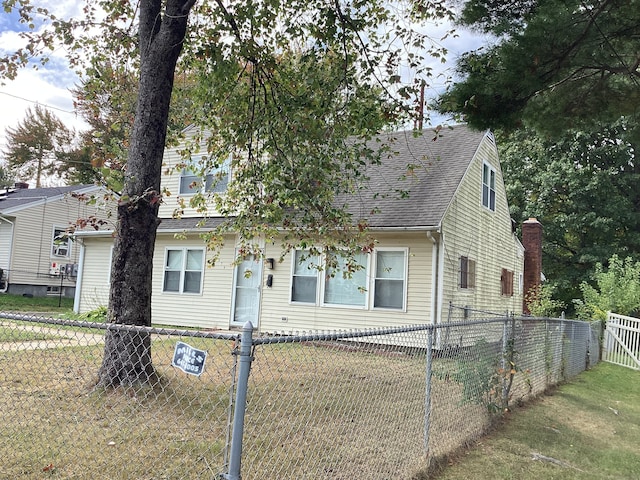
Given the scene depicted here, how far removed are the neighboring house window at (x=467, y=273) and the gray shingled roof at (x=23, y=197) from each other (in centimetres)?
1783

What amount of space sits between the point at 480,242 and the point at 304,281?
16.6 ft

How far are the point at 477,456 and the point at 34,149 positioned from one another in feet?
120

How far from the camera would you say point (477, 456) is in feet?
15.4

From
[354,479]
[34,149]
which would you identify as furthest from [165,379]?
[34,149]

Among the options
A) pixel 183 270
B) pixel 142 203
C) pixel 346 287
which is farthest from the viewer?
pixel 183 270

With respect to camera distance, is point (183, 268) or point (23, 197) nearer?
point (183, 268)

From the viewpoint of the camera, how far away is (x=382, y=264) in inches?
452


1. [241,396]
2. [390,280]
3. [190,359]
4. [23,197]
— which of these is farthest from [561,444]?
[23,197]

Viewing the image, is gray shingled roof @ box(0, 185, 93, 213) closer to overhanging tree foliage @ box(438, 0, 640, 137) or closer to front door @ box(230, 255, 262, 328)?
front door @ box(230, 255, 262, 328)

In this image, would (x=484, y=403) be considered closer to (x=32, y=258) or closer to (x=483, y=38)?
(x=483, y=38)

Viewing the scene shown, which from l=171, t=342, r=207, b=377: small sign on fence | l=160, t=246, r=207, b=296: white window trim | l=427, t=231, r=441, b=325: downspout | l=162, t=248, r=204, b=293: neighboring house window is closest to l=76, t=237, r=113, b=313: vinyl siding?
l=160, t=246, r=207, b=296: white window trim

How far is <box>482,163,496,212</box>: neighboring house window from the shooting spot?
14.2 metres

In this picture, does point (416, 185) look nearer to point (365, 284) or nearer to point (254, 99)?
point (365, 284)

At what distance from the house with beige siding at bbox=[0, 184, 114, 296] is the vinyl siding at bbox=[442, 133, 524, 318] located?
15.8m
